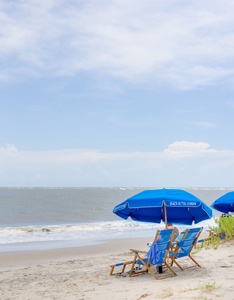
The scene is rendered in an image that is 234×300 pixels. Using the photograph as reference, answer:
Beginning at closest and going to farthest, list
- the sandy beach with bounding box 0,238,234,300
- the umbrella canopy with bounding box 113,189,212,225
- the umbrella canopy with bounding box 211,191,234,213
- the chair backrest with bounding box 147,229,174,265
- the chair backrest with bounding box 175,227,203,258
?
1. the sandy beach with bounding box 0,238,234,300
2. the chair backrest with bounding box 147,229,174,265
3. the umbrella canopy with bounding box 113,189,212,225
4. the chair backrest with bounding box 175,227,203,258
5. the umbrella canopy with bounding box 211,191,234,213

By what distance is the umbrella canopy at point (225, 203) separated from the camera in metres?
11.7

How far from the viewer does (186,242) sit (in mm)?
7906

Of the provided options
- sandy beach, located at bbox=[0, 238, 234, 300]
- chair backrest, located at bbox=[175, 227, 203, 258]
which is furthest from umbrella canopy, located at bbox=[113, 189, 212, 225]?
sandy beach, located at bbox=[0, 238, 234, 300]

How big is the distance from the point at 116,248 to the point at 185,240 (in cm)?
703

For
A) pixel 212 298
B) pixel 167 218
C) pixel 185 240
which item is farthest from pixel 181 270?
pixel 212 298

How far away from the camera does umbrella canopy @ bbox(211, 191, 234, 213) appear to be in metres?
11.7

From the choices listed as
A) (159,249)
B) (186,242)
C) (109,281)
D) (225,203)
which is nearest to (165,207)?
(186,242)

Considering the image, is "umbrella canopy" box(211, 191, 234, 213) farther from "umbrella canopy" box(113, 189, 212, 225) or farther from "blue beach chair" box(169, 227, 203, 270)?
"blue beach chair" box(169, 227, 203, 270)

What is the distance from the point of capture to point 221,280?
21.2ft

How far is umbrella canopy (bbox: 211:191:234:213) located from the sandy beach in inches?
62.8

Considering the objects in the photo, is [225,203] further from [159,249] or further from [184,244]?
[159,249]

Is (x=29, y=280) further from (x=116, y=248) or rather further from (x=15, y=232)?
(x=15, y=232)

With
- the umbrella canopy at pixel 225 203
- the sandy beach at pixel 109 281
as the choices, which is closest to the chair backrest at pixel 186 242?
the sandy beach at pixel 109 281

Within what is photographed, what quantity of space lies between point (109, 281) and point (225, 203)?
18.3ft
